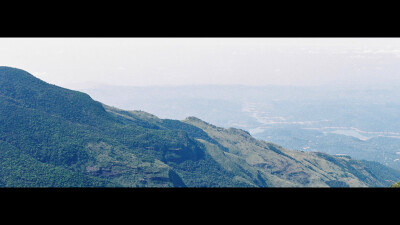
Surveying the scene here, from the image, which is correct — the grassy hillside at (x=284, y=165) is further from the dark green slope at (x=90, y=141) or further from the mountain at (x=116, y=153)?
the dark green slope at (x=90, y=141)

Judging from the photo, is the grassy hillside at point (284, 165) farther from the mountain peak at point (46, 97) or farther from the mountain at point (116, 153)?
the mountain peak at point (46, 97)

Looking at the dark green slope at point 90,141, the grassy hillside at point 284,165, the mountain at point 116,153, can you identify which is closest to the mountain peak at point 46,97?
the dark green slope at point 90,141

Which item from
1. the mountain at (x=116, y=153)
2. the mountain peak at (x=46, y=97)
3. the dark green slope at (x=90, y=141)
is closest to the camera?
the mountain at (x=116, y=153)

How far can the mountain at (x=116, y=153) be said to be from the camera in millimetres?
61075

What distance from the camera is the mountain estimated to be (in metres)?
61.1

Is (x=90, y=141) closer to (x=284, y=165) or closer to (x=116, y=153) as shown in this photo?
(x=116, y=153)

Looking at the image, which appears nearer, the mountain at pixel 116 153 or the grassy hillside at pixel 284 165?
the mountain at pixel 116 153

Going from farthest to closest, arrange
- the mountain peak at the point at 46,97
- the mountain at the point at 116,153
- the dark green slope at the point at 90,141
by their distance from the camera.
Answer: the mountain peak at the point at 46,97 → the dark green slope at the point at 90,141 → the mountain at the point at 116,153

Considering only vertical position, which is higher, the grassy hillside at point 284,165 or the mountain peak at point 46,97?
the mountain peak at point 46,97
